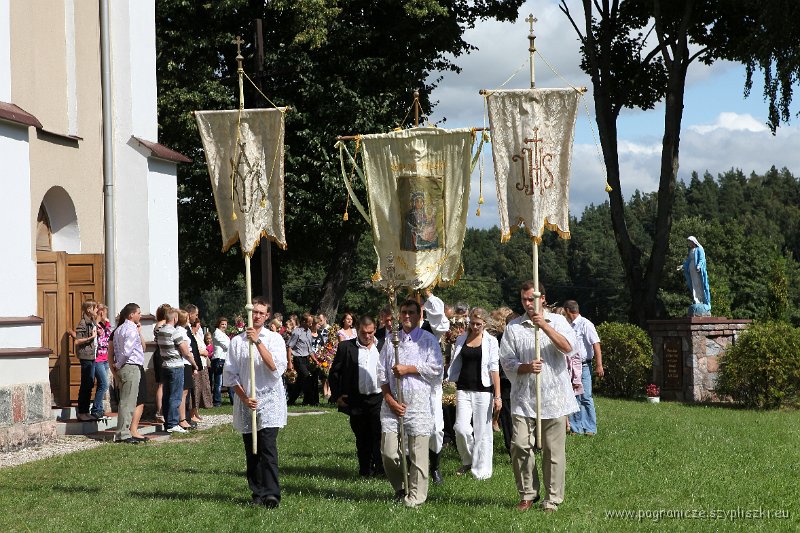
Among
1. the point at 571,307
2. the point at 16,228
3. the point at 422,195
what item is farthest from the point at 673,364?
the point at 16,228

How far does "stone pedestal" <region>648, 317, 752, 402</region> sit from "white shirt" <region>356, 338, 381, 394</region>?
14.2 meters

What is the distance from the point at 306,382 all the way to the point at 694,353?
8605 mm

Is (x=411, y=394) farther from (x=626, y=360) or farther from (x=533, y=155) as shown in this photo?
(x=626, y=360)

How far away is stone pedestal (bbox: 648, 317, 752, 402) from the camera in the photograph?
2566 centimetres

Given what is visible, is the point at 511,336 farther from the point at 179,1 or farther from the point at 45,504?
the point at 179,1

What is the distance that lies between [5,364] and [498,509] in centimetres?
789

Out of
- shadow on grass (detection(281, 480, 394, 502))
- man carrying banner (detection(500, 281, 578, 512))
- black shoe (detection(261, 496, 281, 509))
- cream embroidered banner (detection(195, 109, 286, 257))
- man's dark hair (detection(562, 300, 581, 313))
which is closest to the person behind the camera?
man carrying banner (detection(500, 281, 578, 512))


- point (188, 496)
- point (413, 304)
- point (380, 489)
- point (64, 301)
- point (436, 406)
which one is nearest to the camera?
point (413, 304)

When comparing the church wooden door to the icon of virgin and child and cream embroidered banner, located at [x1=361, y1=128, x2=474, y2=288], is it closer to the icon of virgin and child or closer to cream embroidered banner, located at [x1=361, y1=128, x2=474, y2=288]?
cream embroidered banner, located at [x1=361, y1=128, x2=474, y2=288]

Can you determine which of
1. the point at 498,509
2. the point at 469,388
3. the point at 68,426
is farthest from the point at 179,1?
the point at 498,509

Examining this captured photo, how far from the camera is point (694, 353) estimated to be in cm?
2572

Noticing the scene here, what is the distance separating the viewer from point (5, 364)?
1527 centimetres

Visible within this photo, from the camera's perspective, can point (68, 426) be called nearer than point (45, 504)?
No

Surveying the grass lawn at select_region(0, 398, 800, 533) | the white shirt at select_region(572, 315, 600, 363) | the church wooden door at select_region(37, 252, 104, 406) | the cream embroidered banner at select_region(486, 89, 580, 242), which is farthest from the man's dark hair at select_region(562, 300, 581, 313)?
the church wooden door at select_region(37, 252, 104, 406)
